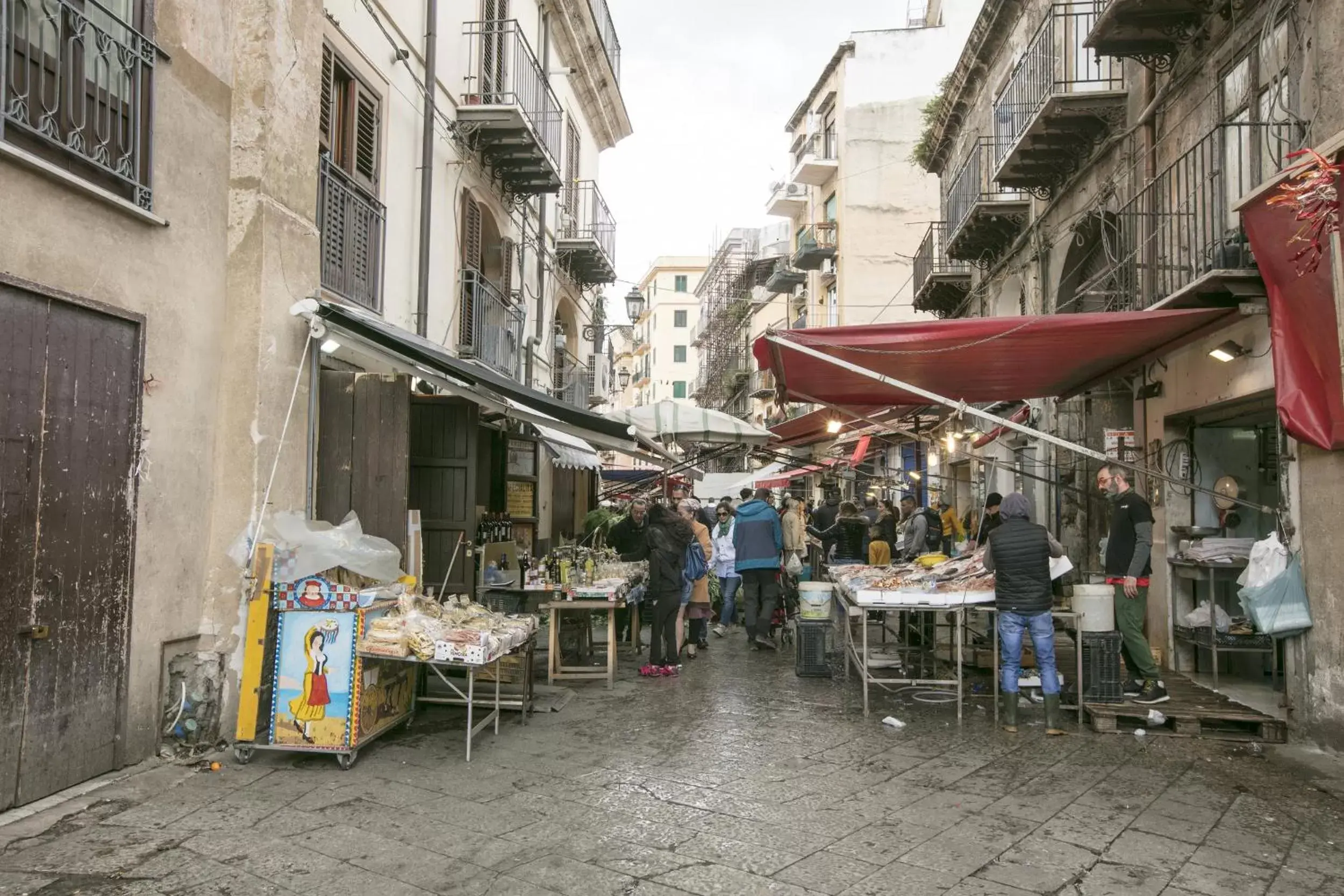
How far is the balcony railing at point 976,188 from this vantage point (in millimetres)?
16141

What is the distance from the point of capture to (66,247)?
5.21m

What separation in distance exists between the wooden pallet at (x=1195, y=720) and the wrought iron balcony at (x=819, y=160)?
2674 centimetres

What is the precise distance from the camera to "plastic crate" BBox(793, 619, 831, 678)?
382 inches

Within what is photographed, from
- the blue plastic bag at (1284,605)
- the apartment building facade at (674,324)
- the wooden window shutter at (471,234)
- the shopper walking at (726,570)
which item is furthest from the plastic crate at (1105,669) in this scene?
the apartment building facade at (674,324)

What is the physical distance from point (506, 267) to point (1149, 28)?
9.27 meters

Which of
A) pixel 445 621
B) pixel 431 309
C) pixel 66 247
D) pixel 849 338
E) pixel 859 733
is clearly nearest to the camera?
pixel 66 247

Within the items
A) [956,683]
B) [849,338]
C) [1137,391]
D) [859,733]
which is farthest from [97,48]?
[1137,391]

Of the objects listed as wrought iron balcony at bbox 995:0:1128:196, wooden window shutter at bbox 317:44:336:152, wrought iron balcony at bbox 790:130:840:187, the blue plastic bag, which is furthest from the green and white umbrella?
wrought iron balcony at bbox 790:130:840:187

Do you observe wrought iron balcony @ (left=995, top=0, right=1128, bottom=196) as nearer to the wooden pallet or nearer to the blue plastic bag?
the blue plastic bag

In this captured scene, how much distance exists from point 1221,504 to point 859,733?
4913 mm

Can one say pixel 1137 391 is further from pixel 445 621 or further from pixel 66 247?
pixel 66 247

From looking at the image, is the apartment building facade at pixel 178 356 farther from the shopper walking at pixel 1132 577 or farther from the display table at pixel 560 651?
the shopper walking at pixel 1132 577

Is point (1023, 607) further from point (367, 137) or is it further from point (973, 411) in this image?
point (367, 137)

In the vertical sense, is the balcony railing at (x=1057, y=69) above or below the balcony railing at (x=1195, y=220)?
above
